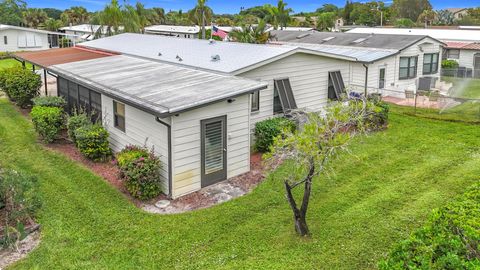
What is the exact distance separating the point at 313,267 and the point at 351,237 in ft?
4.38

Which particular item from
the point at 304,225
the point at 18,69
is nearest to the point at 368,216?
the point at 304,225

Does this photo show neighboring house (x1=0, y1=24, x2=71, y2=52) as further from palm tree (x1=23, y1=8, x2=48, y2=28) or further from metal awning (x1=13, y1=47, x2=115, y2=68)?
metal awning (x1=13, y1=47, x2=115, y2=68)

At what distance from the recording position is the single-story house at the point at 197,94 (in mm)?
10109

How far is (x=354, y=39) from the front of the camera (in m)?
27.9

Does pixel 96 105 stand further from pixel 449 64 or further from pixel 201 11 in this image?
pixel 201 11

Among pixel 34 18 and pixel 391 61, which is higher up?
pixel 34 18

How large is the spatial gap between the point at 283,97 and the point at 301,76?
134 cm

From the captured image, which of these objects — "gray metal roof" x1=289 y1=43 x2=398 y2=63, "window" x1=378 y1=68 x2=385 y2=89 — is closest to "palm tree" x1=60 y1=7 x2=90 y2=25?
"gray metal roof" x1=289 y1=43 x2=398 y2=63

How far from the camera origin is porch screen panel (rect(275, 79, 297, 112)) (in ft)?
46.9

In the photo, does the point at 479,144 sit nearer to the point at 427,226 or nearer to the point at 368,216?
the point at 368,216

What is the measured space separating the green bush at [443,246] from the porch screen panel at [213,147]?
5.78 meters

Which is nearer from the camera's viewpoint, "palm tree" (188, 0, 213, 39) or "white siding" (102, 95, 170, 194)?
"white siding" (102, 95, 170, 194)

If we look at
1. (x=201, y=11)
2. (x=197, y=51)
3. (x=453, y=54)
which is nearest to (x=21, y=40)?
(x=201, y=11)

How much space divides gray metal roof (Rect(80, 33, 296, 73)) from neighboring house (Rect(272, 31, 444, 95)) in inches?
253
